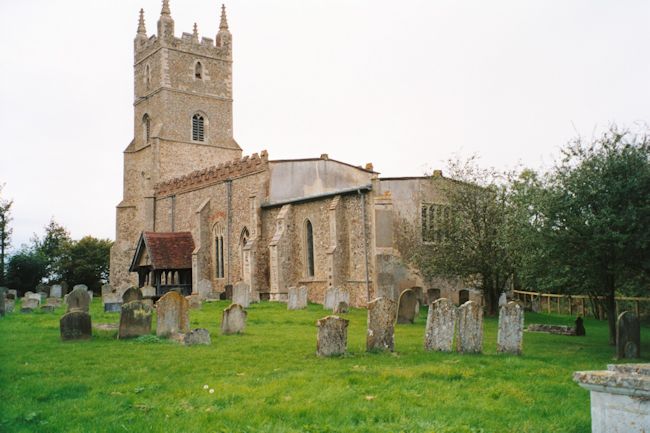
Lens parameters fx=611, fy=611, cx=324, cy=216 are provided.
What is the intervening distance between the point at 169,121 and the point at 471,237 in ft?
91.7

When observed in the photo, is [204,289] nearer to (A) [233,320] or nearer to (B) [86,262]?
(A) [233,320]

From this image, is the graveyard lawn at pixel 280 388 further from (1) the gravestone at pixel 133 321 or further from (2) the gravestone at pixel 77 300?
(2) the gravestone at pixel 77 300

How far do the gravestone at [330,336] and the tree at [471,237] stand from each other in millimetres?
11245

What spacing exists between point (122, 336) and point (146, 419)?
7.38 meters

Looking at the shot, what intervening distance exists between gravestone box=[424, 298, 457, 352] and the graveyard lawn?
1.49 ft

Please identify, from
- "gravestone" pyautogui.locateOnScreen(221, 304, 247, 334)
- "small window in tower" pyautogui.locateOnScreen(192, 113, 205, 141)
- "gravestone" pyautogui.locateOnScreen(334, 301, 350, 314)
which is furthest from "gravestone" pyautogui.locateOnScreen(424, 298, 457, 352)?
"small window in tower" pyautogui.locateOnScreen(192, 113, 205, 141)

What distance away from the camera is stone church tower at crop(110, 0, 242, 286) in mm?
42875

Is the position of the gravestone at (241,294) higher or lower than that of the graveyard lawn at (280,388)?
higher

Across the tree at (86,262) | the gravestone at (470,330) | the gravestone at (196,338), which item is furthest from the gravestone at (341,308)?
the tree at (86,262)

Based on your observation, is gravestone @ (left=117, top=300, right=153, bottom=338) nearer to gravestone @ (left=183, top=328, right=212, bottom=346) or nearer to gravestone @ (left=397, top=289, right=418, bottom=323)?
gravestone @ (left=183, top=328, right=212, bottom=346)

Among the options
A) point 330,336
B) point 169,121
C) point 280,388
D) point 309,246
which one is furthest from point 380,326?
point 169,121

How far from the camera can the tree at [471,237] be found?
21.7 metres

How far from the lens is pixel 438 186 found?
24172 mm

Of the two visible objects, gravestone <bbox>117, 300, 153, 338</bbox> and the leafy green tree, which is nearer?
gravestone <bbox>117, 300, 153, 338</bbox>
